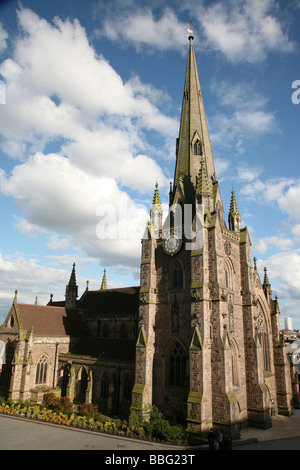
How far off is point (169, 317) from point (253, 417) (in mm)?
9685

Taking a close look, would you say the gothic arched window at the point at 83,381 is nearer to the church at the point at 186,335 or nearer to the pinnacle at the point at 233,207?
the church at the point at 186,335

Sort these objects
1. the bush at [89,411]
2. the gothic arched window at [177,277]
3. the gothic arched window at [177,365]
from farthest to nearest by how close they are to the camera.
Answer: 1. the gothic arched window at [177,277]
2. the bush at [89,411]
3. the gothic arched window at [177,365]

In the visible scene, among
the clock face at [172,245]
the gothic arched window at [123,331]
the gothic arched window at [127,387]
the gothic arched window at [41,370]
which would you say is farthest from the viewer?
the gothic arched window at [123,331]

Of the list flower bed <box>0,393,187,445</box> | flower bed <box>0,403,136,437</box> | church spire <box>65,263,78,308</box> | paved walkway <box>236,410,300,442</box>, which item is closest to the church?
paved walkway <box>236,410,300,442</box>

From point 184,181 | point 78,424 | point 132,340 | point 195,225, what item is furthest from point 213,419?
point 184,181

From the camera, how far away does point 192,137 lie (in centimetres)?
3012

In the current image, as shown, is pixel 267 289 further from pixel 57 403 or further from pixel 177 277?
pixel 57 403

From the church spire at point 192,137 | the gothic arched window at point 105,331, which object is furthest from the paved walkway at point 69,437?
the church spire at point 192,137

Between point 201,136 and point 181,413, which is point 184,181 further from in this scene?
point 181,413

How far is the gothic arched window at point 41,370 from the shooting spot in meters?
31.1

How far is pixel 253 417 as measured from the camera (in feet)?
78.5

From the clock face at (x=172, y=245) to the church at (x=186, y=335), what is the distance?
11 centimetres

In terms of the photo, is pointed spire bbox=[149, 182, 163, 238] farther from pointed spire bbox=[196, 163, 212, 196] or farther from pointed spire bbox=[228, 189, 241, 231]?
pointed spire bbox=[228, 189, 241, 231]

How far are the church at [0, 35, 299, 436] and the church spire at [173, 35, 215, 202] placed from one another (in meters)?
0.11
